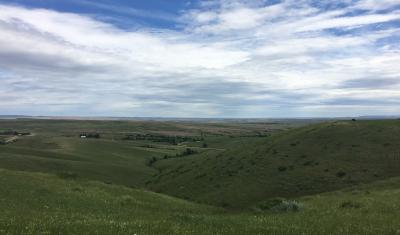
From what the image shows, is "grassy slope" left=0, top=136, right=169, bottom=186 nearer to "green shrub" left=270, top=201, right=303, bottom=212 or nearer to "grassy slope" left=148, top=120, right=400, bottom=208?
"grassy slope" left=148, top=120, right=400, bottom=208

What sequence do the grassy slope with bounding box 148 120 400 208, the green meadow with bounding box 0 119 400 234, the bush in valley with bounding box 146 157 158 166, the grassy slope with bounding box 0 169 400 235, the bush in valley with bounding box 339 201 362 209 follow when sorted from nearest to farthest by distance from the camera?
1. the grassy slope with bounding box 0 169 400 235
2. the green meadow with bounding box 0 119 400 234
3. the bush in valley with bounding box 339 201 362 209
4. the grassy slope with bounding box 148 120 400 208
5. the bush in valley with bounding box 146 157 158 166

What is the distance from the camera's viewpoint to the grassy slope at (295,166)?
2104 inches

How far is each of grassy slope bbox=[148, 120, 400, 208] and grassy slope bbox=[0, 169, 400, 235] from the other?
9.36m

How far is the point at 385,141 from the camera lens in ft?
210

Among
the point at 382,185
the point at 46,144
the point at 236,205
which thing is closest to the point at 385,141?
the point at 382,185

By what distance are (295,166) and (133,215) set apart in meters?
37.7

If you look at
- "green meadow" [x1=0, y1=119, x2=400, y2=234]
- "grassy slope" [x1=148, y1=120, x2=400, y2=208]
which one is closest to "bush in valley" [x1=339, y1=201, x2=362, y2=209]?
"green meadow" [x1=0, y1=119, x2=400, y2=234]

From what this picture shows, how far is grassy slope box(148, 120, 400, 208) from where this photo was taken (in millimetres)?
53438

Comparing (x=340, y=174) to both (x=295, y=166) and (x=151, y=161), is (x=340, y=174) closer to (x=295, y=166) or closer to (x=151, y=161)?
(x=295, y=166)

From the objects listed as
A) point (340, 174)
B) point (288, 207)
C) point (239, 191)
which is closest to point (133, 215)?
point (288, 207)

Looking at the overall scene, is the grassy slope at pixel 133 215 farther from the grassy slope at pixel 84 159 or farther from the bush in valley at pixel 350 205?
the grassy slope at pixel 84 159

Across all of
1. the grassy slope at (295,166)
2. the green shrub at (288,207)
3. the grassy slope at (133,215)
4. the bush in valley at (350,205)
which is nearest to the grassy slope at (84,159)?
the grassy slope at (133,215)

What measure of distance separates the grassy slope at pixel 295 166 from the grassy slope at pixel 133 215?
936cm

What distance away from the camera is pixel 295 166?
198 ft
